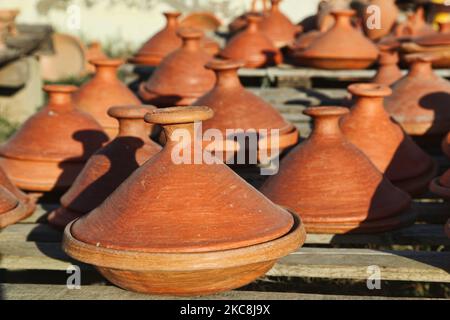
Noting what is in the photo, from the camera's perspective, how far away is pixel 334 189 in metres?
3.02

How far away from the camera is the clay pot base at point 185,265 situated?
Result: 225cm

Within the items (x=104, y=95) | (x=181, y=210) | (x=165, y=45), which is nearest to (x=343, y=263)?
(x=181, y=210)

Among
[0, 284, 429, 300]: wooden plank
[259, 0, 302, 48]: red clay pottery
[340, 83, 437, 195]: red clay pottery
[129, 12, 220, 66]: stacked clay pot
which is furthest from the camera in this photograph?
[259, 0, 302, 48]: red clay pottery

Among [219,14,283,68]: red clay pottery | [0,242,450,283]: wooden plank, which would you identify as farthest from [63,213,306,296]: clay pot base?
[219,14,283,68]: red clay pottery

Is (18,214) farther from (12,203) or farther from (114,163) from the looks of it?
(114,163)

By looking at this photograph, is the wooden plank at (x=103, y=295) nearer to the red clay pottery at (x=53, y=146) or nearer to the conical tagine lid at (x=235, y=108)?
the red clay pottery at (x=53, y=146)

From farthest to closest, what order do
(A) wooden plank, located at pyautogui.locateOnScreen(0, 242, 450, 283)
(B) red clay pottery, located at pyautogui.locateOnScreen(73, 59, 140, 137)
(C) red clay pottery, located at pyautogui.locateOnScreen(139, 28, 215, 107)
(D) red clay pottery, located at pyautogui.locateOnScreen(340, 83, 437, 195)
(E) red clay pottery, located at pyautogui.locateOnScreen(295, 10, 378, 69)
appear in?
(E) red clay pottery, located at pyautogui.locateOnScreen(295, 10, 378, 69)
(C) red clay pottery, located at pyautogui.locateOnScreen(139, 28, 215, 107)
(B) red clay pottery, located at pyautogui.locateOnScreen(73, 59, 140, 137)
(D) red clay pottery, located at pyautogui.locateOnScreen(340, 83, 437, 195)
(A) wooden plank, located at pyautogui.locateOnScreen(0, 242, 450, 283)

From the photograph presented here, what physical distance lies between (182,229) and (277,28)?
370 centimetres

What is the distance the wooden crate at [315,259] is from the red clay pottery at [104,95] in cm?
74

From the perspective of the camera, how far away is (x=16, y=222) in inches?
129

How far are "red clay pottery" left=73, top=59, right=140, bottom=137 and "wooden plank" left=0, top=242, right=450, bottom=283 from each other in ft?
4.47

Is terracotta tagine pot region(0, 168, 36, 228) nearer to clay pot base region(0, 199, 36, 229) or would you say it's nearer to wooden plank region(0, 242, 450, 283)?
clay pot base region(0, 199, 36, 229)

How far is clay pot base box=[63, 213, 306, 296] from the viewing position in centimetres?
225
